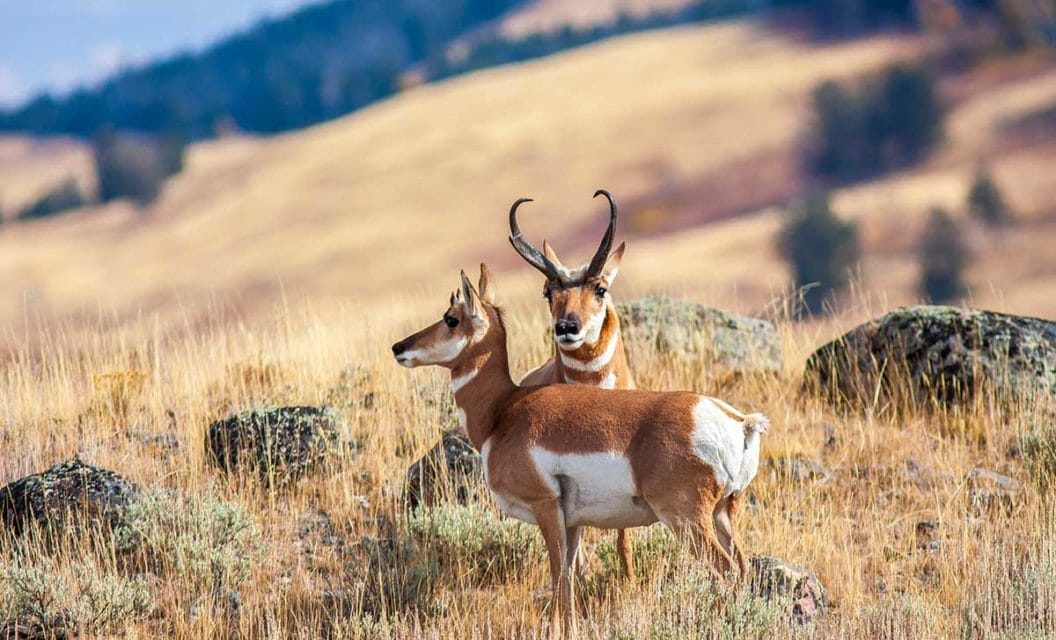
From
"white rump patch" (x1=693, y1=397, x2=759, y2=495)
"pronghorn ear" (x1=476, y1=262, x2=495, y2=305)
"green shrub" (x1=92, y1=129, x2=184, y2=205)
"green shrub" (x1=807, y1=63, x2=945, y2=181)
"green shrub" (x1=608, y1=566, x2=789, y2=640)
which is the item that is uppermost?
"green shrub" (x1=92, y1=129, x2=184, y2=205)

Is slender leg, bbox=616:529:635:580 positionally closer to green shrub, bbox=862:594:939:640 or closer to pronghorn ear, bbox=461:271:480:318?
green shrub, bbox=862:594:939:640

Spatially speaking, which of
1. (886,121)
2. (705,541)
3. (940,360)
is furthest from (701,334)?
(886,121)

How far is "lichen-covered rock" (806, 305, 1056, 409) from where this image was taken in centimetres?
1038

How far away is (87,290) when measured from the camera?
309 feet

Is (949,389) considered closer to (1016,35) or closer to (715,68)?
(1016,35)

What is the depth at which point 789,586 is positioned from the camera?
677cm

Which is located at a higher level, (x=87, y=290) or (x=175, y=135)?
(x=175, y=135)

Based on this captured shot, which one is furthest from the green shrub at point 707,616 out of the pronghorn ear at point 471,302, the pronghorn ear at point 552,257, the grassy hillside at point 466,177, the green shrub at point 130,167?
the green shrub at point 130,167

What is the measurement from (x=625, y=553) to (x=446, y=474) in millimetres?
1569

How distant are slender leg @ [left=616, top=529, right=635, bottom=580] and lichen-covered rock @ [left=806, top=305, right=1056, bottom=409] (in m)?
3.72

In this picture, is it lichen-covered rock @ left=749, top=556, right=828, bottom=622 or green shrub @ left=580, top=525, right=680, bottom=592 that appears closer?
lichen-covered rock @ left=749, top=556, right=828, bottom=622

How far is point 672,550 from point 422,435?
2.76 meters

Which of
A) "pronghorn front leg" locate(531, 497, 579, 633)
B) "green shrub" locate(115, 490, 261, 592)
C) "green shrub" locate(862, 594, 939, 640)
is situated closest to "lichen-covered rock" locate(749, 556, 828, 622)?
"green shrub" locate(862, 594, 939, 640)

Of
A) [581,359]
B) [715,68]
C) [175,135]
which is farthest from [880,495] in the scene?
[175,135]
